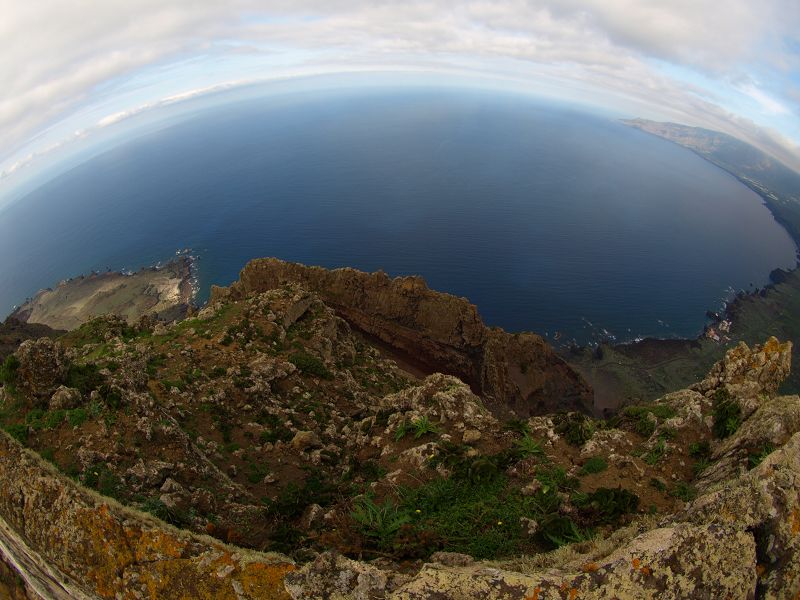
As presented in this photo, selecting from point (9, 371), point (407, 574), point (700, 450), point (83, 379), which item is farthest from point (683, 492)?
point (9, 371)

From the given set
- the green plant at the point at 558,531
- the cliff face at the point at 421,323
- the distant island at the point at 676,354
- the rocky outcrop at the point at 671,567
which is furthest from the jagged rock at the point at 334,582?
the distant island at the point at 676,354

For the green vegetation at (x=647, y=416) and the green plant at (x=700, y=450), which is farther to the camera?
the green vegetation at (x=647, y=416)

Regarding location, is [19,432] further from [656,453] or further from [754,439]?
[754,439]

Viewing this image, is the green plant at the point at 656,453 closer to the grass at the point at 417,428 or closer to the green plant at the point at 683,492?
the green plant at the point at 683,492

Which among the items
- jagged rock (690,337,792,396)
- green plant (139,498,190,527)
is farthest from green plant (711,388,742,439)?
green plant (139,498,190,527)

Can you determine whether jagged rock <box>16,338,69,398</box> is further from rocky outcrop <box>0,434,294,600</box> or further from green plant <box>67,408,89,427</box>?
rocky outcrop <box>0,434,294,600</box>

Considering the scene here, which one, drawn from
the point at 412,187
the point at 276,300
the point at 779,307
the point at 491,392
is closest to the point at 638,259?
the point at 779,307
